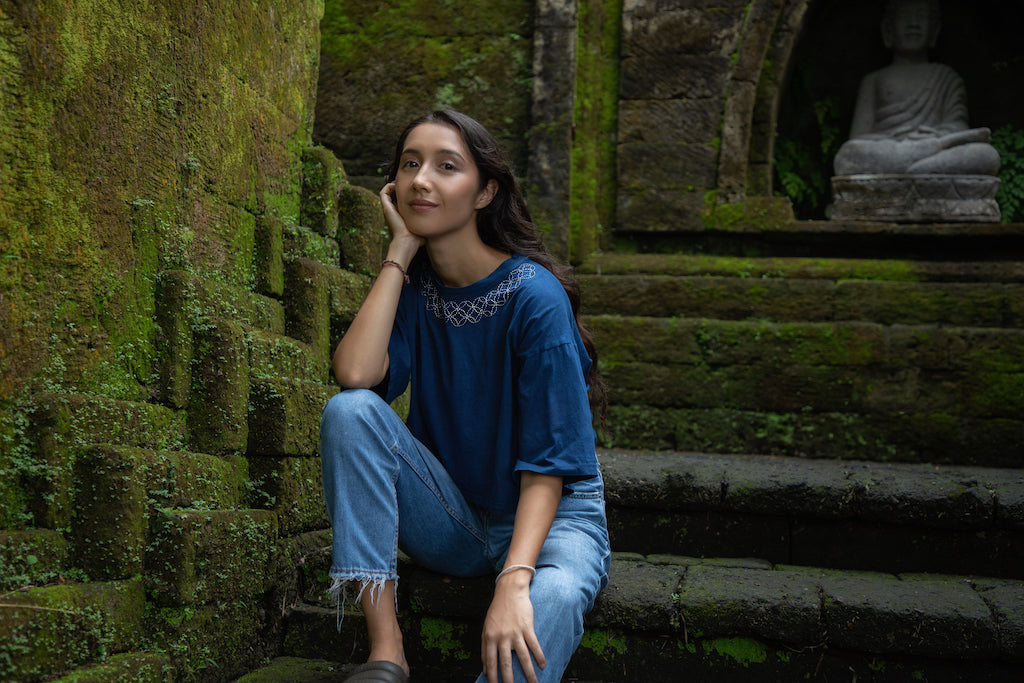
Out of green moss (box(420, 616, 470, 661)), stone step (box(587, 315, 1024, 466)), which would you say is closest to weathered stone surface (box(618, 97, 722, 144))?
stone step (box(587, 315, 1024, 466))

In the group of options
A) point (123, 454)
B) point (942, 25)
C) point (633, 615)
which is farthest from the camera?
point (942, 25)

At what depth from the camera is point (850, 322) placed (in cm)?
448

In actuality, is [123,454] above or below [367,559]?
above

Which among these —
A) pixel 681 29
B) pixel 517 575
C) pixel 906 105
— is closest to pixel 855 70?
pixel 906 105

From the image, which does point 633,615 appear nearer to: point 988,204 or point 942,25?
point 988,204

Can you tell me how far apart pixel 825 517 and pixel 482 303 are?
140cm

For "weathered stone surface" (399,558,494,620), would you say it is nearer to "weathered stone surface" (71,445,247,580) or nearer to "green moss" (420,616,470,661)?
"green moss" (420,616,470,661)

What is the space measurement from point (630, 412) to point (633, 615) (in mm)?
2406

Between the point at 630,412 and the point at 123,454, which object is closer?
the point at 123,454

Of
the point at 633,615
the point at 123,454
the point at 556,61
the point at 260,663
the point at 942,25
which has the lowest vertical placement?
the point at 260,663

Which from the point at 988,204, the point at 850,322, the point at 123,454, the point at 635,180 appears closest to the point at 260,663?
the point at 123,454

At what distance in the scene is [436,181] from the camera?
84.9 inches

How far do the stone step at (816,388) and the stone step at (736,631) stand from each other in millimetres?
2027

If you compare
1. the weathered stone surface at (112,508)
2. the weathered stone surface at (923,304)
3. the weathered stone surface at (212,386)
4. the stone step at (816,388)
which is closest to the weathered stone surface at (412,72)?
the stone step at (816,388)
